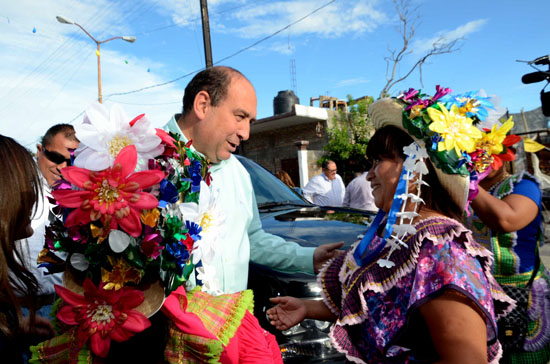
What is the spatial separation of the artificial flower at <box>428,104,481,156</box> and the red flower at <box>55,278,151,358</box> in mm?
1208

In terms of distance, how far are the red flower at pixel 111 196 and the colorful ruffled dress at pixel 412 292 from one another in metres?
0.92

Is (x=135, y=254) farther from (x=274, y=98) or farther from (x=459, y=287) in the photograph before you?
(x=274, y=98)

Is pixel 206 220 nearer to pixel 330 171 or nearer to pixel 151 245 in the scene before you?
pixel 151 245

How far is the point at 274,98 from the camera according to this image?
69.6 feet

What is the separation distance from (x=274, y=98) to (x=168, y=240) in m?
20.5

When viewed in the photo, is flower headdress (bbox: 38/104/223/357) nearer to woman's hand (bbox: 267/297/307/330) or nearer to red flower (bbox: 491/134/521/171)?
woman's hand (bbox: 267/297/307/330)

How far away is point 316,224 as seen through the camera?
3502 millimetres

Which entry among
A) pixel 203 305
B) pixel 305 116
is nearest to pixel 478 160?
pixel 203 305

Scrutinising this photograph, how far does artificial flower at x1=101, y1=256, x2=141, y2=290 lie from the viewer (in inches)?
47.7

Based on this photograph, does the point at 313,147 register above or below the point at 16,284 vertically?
above

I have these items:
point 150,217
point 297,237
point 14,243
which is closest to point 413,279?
point 150,217

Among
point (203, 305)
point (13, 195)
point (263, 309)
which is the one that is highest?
point (13, 195)

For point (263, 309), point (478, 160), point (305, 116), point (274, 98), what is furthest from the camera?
point (274, 98)

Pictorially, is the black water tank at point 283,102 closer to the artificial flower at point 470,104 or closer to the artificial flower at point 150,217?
the artificial flower at point 470,104
